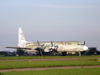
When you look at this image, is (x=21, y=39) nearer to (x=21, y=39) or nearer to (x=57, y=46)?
(x=21, y=39)

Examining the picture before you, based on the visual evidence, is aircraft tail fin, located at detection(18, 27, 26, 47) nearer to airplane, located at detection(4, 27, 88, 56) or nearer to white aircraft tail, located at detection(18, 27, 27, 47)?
white aircraft tail, located at detection(18, 27, 27, 47)

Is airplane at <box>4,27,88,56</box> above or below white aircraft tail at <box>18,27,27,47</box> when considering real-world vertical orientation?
below

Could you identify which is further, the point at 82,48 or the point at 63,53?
the point at 63,53

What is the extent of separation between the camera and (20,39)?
264 ft

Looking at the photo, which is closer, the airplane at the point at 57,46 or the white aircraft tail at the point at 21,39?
the airplane at the point at 57,46

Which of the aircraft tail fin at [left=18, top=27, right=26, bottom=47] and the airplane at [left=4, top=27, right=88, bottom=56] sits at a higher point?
the aircraft tail fin at [left=18, top=27, right=26, bottom=47]

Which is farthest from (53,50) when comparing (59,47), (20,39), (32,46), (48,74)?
(48,74)

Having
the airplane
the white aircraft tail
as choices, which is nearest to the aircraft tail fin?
the white aircraft tail

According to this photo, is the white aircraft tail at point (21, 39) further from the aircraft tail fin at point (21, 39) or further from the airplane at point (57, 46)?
the airplane at point (57, 46)

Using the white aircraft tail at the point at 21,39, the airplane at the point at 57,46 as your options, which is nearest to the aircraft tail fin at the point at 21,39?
the white aircraft tail at the point at 21,39

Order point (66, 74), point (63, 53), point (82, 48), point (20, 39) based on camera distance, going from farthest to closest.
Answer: point (20, 39) < point (63, 53) < point (82, 48) < point (66, 74)

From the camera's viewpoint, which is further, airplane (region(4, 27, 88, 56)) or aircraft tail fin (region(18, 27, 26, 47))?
aircraft tail fin (region(18, 27, 26, 47))

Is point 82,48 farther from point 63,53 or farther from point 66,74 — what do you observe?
point 66,74

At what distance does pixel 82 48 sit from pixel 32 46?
56.7 feet
